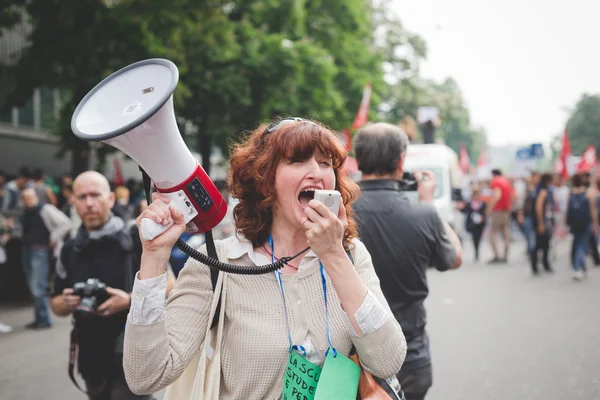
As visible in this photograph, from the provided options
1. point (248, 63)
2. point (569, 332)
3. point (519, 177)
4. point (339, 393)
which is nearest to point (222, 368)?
point (339, 393)

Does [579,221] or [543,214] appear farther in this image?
[543,214]

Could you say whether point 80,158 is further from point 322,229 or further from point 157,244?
point 322,229

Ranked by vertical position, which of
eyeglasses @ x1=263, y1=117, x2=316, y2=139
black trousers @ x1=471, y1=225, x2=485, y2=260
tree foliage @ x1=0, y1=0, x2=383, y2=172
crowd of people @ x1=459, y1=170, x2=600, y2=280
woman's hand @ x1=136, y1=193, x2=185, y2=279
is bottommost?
black trousers @ x1=471, y1=225, x2=485, y2=260

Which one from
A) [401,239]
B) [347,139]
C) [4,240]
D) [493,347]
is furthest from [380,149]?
[4,240]

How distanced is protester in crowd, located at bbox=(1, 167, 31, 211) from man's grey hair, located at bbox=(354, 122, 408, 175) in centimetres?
980

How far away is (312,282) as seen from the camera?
1.97 meters

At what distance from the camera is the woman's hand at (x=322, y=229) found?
1.67m

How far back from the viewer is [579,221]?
1157 centimetres

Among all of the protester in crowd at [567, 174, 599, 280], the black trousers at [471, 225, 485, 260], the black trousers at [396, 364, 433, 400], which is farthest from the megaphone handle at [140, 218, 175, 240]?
the black trousers at [471, 225, 485, 260]

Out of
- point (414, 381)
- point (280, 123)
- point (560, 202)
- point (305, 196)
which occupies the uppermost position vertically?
point (280, 123)

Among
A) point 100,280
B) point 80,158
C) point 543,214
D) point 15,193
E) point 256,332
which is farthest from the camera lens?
point 80,158

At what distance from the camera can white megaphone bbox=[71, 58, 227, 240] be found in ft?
5.39

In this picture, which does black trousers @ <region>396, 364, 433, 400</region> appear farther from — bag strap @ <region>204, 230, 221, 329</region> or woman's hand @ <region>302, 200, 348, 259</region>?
woman's hand @ <region>302, 200, 348, 259</region>

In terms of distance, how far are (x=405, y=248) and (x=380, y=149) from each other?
53 cm
